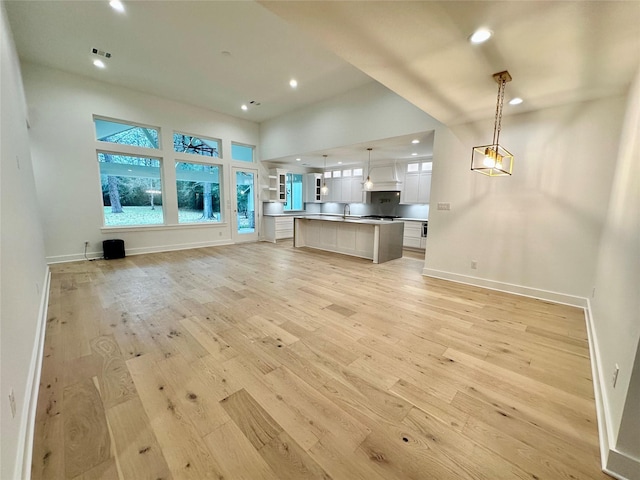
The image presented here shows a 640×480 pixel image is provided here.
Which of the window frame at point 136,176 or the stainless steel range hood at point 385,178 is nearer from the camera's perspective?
the window frame at point 136,176

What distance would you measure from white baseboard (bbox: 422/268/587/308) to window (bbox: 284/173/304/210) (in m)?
6.19

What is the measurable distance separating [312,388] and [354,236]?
4343 mm

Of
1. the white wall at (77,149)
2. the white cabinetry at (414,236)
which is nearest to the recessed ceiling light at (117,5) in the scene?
the white wall at (77,149)

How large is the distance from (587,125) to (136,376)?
5.24 m

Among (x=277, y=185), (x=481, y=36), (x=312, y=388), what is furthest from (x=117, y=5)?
(x=277, y=185)

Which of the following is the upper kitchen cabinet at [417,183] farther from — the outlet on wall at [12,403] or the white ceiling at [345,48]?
the outlet on wall at [12,403]

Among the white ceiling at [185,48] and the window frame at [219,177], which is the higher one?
the white ceiling at [185,48]

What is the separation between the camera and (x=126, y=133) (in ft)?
18.4

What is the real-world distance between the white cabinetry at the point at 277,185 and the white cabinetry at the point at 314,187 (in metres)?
1.55

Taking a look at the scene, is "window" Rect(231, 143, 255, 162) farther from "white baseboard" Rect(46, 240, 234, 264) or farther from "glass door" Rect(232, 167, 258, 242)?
"white baseboard" Rect(46, 240, 234, 264)

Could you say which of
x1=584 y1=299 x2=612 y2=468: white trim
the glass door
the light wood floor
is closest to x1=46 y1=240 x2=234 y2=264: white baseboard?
the glass door

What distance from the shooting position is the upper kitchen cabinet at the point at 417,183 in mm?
7090

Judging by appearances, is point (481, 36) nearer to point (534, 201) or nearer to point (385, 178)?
point (534, 201)

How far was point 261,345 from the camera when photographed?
7.46 feet
